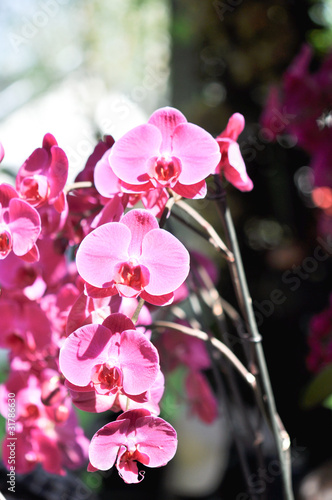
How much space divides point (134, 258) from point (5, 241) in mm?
77

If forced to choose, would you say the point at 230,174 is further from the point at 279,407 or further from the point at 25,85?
the point at 25,85

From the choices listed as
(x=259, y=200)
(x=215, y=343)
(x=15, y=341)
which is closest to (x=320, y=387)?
(x=215, y=343)

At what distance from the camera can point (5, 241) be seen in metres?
0.28

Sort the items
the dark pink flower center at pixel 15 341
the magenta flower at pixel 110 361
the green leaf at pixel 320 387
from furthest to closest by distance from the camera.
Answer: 1. the green leaf at pixel 320 387
2. the dark pink flower center at pixel 15 341
3. the magenta flower at pixel 110 361

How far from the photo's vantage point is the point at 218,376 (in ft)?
1.39

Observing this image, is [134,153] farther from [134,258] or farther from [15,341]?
[15,341]

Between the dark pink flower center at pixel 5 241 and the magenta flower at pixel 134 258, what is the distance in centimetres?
5

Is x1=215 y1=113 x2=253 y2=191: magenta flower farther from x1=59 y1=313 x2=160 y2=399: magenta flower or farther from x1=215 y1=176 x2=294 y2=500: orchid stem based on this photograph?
x1=59 y1=313 x2=160 y2=399: magenta flower

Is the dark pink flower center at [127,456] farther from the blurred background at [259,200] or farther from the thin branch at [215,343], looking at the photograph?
the blurred background at [259,200]

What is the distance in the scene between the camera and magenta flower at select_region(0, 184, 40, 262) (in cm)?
27

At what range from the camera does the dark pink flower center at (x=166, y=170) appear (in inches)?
10.7

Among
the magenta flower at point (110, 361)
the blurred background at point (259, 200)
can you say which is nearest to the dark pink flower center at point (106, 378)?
the magenta flower at point (110, 361)

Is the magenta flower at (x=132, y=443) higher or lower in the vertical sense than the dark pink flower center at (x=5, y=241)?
lower

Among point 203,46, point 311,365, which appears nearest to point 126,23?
point 203,46
